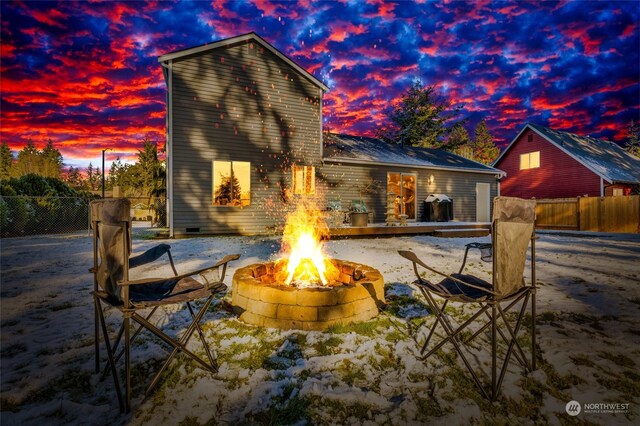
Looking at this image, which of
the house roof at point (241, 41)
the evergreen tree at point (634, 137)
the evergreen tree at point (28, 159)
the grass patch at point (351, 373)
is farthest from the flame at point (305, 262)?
the evergreen tree at point (28, 159)

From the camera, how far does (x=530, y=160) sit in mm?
24031

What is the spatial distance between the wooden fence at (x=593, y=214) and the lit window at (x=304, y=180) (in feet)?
53.1

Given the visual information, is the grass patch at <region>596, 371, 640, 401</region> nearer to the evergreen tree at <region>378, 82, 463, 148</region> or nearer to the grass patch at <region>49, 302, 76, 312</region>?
the grass patch at <region>49, 302, 76, 312</region>

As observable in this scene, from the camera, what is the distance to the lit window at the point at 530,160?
23.6 meters

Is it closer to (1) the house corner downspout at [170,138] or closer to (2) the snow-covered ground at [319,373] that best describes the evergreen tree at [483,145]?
(1) the house corner downspout at [170,138]

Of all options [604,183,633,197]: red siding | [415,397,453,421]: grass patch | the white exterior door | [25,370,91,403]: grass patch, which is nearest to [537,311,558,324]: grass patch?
[415,397,453,421]: grass patch

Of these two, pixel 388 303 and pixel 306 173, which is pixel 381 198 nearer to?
pixel 306 173

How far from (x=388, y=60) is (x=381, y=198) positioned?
1273cm

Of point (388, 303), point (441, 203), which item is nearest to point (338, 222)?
point (441, 203)

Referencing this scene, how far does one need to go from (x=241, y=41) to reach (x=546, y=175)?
25.4m

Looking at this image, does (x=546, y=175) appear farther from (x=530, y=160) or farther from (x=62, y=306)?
(x=62, y=306)

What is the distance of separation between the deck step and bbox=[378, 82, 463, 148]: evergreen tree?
22.3 metres

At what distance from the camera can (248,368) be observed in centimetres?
234

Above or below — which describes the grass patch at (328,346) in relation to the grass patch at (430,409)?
above
